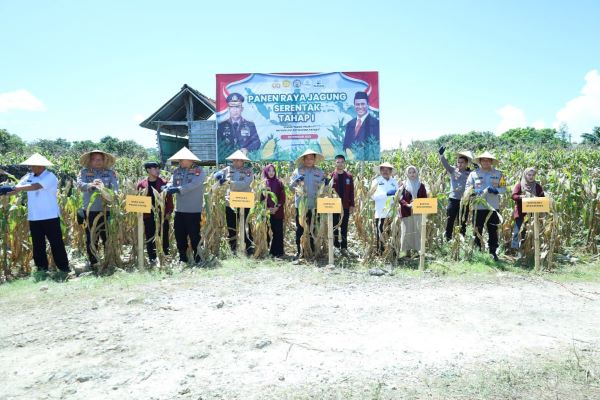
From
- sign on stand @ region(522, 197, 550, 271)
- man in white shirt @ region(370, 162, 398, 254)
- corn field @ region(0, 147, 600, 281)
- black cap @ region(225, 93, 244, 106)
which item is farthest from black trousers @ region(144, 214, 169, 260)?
sign on stand @ region(522, 197, 550, 271)

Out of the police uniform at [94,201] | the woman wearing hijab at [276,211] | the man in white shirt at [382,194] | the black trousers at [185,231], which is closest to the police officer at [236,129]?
the woman wearing hijab at [276,211]

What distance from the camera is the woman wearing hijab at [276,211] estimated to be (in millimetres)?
7234

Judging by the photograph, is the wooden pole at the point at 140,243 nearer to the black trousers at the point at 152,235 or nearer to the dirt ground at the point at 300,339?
the black trousers at the point at 152,235

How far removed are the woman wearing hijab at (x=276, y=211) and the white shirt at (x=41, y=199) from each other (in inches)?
126

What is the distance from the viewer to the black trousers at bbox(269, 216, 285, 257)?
23.9 ft

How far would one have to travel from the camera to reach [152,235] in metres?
7.03

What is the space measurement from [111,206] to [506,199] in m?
6.69

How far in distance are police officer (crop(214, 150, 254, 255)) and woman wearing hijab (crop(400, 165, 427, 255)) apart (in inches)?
98.1

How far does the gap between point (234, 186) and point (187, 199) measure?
823 millimetres

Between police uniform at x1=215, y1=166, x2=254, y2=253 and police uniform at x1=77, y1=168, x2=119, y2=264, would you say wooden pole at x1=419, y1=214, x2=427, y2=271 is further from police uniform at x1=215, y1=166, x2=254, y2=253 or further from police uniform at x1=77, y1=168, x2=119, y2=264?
police uniform at x1=77, y1=168, x2=119, y2=264

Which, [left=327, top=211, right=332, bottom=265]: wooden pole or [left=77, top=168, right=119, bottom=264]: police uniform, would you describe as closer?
[left=77, top=168, right=119, bottom=264]: police uniform

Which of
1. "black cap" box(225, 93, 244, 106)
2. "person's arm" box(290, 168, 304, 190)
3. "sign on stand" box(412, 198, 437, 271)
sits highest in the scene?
"black cap" box(225, 93, 244, 106)

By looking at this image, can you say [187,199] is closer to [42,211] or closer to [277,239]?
[277,239]

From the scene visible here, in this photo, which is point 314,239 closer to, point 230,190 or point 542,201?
point 230,190
